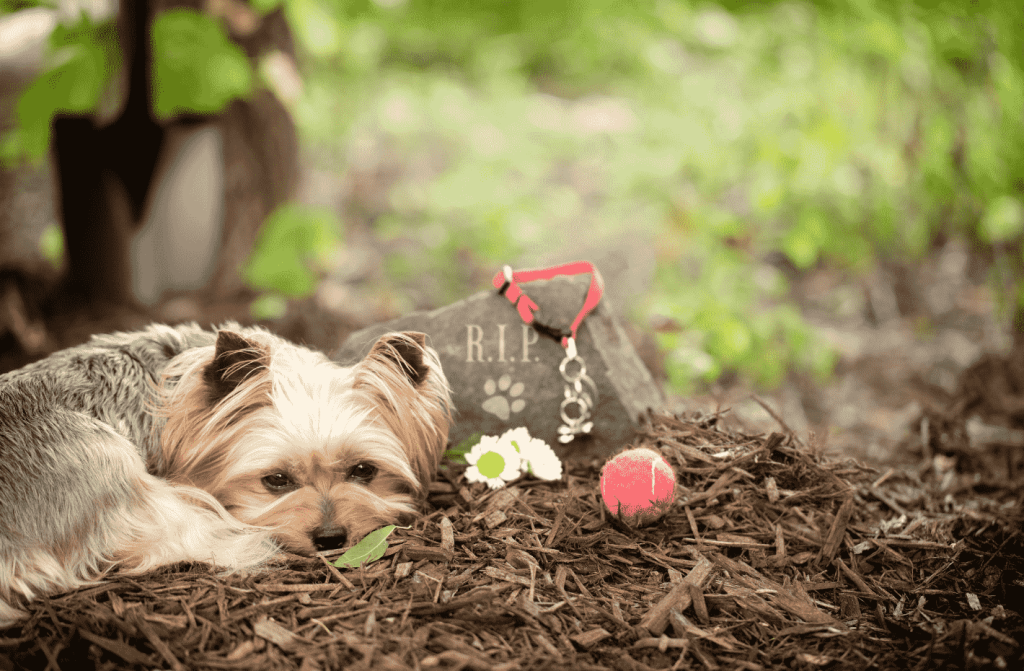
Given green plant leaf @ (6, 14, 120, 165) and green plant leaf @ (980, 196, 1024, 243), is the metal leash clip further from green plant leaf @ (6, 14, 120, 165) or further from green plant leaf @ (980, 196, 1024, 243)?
green plant leaf @ (980, 196, 1024, 243)

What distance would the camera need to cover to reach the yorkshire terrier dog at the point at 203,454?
2887 mm

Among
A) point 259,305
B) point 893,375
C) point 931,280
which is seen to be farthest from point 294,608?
point 931,280

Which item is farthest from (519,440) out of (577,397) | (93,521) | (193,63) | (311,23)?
(193,63)

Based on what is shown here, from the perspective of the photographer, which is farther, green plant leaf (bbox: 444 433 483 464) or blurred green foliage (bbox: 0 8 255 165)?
blurred green foliage (bbox: 0 8 255 165)

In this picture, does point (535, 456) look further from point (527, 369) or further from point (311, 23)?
point (311, 23)

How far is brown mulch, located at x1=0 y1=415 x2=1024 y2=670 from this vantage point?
269 cm

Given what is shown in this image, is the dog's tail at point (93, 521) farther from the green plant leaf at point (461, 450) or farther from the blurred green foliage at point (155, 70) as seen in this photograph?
the blurred green foliage at point (155, 70)

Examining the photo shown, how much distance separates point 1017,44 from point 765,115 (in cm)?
253

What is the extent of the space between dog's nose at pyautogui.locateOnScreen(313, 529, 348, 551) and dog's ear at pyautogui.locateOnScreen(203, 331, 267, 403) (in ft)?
2.56

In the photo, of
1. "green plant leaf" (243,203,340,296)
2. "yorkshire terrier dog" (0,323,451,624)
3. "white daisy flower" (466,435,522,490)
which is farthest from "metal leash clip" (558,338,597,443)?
"green plant leaf" (243,203,340,296)

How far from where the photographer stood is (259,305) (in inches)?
258

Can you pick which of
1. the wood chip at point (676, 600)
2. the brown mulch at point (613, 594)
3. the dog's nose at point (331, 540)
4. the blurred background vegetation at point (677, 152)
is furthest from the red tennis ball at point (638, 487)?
the blurred background vegetation at point (677, 152)

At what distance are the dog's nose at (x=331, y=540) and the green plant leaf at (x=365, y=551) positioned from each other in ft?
0.18

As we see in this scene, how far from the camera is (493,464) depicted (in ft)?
11.8
